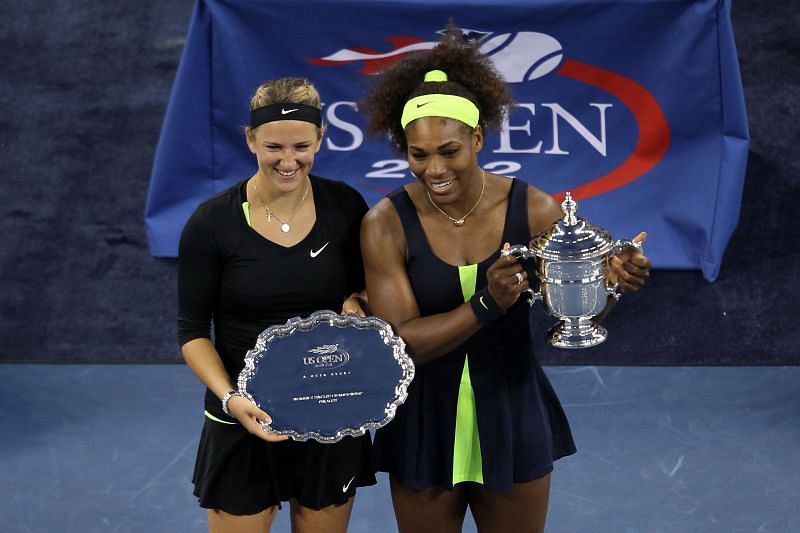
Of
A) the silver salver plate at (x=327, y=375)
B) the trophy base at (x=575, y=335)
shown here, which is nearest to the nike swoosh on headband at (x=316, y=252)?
the silver salver plate at (x=327, y=375)

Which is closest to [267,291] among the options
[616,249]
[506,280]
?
[506,280]

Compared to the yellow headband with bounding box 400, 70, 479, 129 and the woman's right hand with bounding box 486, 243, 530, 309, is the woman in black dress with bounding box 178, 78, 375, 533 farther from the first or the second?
the woman's right hand with bounding box 486, 243, 530, 309

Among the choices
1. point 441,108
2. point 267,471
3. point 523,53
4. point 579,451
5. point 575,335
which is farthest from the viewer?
point 523,53

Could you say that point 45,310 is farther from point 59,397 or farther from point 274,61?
point 274,61

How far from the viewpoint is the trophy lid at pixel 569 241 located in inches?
104

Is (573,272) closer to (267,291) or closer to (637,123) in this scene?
(267,291)

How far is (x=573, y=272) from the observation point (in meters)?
2.70

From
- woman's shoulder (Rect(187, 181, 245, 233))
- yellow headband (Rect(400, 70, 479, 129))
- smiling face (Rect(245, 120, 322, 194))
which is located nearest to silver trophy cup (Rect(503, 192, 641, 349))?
yellow headband (Rect(400, 70, 479, 129))

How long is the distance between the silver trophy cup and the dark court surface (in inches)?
62.0

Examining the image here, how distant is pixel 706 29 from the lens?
5066mm

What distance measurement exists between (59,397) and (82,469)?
737 mm

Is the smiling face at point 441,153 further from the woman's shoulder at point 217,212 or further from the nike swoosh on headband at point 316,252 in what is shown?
the woman's shoulder at point 217,212

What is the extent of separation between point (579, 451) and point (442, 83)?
2.37m

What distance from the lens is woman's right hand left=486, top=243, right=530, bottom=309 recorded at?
2.61 m
